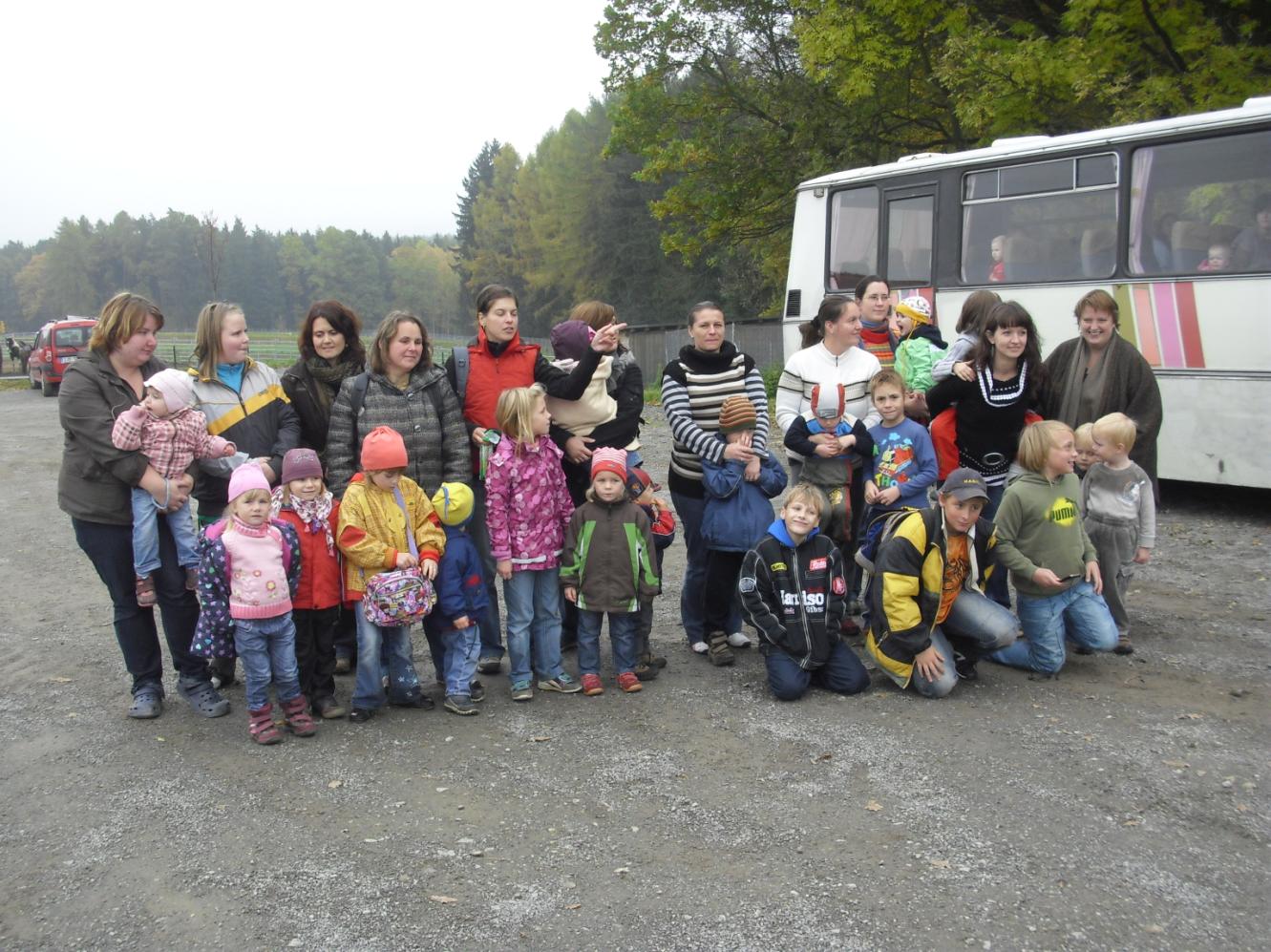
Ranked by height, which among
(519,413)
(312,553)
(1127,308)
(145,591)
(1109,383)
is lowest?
(145,591)

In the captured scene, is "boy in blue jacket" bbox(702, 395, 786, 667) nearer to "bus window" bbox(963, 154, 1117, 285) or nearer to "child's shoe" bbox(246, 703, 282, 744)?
"child's shoe" bbox(246, 703, 282, 744)

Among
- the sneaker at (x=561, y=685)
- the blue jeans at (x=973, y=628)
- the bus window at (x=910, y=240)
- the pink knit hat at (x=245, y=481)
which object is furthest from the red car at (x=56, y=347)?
the blue jeans at (x=973, y=628)

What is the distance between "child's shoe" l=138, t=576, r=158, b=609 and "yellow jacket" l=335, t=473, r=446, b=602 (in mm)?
939

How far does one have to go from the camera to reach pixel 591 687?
5.41m

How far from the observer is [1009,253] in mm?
10266

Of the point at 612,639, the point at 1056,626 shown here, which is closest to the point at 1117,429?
the point at 1056,626

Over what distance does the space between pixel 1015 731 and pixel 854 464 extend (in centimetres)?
174

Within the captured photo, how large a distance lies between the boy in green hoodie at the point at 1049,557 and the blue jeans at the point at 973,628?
0.16 m

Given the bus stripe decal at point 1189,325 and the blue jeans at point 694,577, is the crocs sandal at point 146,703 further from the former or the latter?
the bus stripe decal at point 1189,325

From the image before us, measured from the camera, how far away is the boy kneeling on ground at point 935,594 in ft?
17.1

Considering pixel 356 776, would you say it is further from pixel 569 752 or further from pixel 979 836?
pixel 979 836

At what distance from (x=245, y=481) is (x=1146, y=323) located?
7.71 metres

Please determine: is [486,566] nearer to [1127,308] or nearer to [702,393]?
[702,393]

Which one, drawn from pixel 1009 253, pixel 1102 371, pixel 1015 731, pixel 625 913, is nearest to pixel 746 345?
pixel 1009 253
